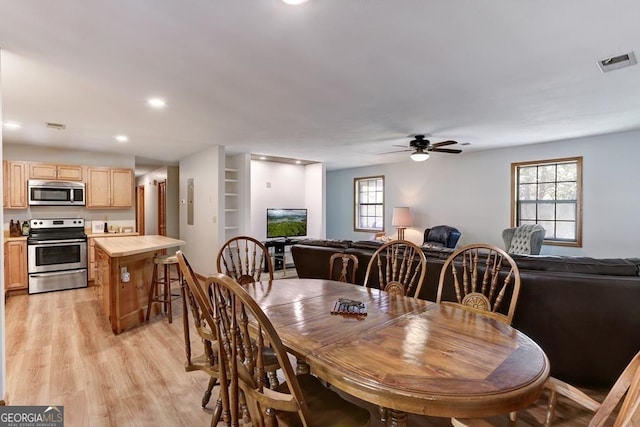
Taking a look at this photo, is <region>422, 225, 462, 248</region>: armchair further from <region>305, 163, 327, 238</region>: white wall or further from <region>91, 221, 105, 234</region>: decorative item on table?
<region>91, 221, 105, 234</region>: decorative item on table

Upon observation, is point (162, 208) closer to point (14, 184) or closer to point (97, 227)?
point (97, 227)

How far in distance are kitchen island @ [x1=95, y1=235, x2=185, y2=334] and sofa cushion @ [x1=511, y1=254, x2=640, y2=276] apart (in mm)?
3632

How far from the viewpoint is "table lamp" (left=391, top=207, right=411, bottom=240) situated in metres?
6.89

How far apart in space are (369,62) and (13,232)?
6.04m

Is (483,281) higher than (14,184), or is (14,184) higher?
(14,184)

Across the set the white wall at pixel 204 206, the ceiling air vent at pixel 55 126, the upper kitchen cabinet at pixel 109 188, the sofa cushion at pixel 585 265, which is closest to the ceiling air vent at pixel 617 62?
the sofa cushion at pixel 585 265

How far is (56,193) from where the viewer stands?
5.37m

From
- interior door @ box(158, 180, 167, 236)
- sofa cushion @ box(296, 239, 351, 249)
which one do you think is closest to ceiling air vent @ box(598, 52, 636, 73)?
sofa cushion @ box(296, 239, 351, 249)

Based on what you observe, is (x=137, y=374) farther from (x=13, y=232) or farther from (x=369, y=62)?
(x=13, y=232)

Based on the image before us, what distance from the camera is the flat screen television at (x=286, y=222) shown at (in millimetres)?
7020

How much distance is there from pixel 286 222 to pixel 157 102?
4340mm

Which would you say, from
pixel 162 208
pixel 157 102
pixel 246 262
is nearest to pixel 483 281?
pixel 246 262

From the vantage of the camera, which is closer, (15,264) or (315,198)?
(15,264)

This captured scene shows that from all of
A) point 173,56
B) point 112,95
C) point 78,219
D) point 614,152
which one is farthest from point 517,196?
point 78,219
